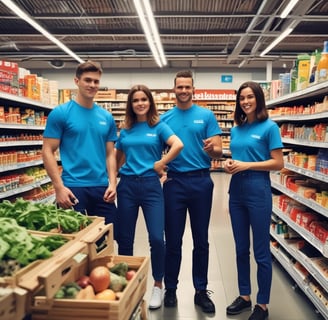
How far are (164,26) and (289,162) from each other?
284 inches

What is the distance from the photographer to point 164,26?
10.5 metres

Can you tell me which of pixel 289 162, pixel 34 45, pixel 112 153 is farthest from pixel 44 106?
pixel 34 45

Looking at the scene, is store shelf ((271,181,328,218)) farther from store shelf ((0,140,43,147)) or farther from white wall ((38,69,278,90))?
white wall ((38,69,278,90))

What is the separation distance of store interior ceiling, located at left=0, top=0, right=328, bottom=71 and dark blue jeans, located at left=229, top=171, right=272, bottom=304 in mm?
5905

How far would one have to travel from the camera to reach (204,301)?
127 inches

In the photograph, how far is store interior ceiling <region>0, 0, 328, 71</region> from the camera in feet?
28.7

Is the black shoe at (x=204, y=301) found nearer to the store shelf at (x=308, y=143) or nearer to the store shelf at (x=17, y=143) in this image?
the store shelf at (x=308, y=143)

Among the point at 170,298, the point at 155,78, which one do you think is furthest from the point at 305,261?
the point at 155,78

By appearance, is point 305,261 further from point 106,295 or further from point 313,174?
point 106,295

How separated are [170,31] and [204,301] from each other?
9071 millimetres

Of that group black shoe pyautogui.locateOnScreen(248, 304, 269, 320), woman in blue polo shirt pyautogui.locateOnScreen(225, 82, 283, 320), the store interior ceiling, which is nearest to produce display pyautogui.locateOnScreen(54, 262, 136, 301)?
woman in blue polo shirt pyautogui.locateOnScreen(225, 82, 283, 320)

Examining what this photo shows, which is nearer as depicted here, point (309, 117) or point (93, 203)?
point (93, 203)

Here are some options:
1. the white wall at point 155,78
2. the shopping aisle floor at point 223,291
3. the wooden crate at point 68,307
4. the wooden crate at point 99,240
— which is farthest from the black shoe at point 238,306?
the white wall at point 155,78

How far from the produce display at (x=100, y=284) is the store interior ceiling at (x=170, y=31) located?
284 inches
